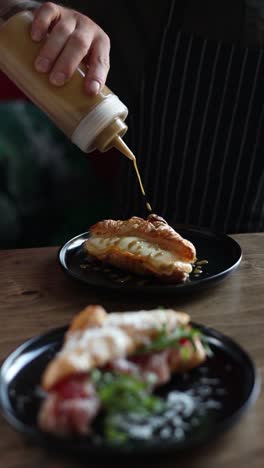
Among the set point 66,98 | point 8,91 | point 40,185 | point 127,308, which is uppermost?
point 66,98

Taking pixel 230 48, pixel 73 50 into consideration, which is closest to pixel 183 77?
pixel 230 48

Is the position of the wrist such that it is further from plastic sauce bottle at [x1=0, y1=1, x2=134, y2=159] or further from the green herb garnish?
the green herb garnish

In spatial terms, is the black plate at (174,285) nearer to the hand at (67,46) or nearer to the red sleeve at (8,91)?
the hand at (67,46)

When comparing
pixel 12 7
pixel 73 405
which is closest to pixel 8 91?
pixel 12 7

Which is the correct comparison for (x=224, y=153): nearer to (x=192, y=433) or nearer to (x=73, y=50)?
(x=73, y=50)

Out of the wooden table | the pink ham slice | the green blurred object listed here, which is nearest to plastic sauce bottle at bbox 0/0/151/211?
the wooden table

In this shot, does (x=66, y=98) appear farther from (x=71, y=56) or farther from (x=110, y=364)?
(x=110, y=364)
